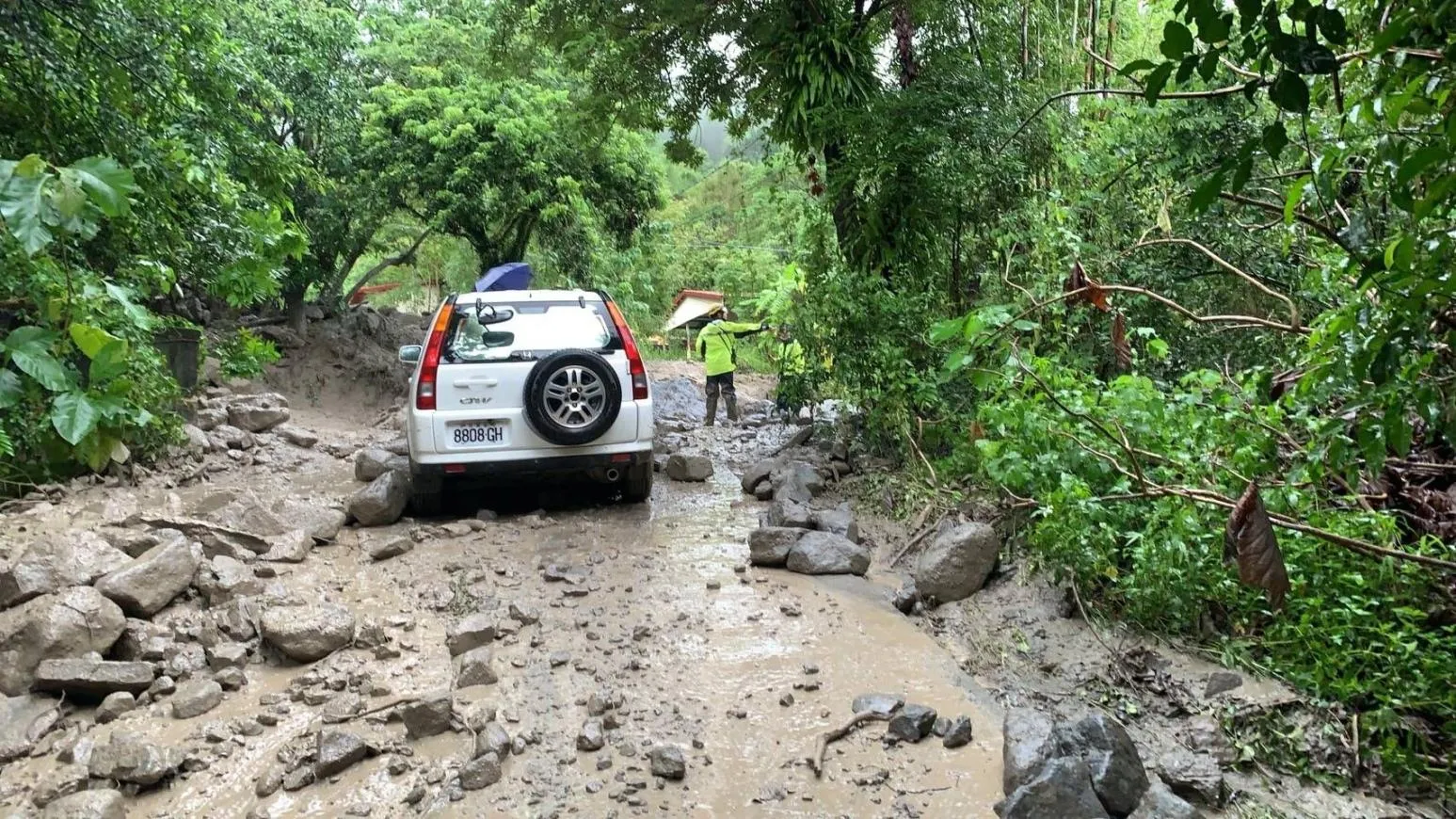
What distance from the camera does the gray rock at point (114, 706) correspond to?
11.8ft

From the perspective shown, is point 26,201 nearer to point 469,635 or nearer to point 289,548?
point 469,635

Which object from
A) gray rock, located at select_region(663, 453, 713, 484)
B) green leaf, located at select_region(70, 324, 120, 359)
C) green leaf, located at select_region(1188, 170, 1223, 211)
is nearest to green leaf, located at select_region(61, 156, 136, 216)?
green leaf, located at select_region(70, 324, 120, 359)

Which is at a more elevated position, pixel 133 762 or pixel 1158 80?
pixel 1158 80

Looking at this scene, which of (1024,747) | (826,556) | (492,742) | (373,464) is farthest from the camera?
(373,464)

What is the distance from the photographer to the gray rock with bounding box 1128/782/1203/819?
2.68m

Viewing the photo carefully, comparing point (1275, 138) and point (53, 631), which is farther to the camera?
point (53, 631)

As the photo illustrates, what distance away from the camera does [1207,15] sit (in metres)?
1.37

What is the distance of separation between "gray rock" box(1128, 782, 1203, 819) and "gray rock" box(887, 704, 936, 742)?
82 centimetres

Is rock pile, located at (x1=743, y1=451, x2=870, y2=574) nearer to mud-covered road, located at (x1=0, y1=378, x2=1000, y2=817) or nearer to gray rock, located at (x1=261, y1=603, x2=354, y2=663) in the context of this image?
mud-covered road, located at (x1=0, y1=378, x2=1000, y2=817)

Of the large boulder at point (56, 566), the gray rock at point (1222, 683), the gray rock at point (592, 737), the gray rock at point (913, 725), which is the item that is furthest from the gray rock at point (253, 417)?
the gray rock at point (1222, 683)

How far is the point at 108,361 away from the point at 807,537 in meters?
4.23

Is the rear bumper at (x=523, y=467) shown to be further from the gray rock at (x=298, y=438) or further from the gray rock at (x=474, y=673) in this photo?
the gray rock at (x=298, y=438)

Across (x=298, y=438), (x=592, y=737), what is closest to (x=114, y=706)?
(x=592, y=737)

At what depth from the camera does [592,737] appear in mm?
3367
